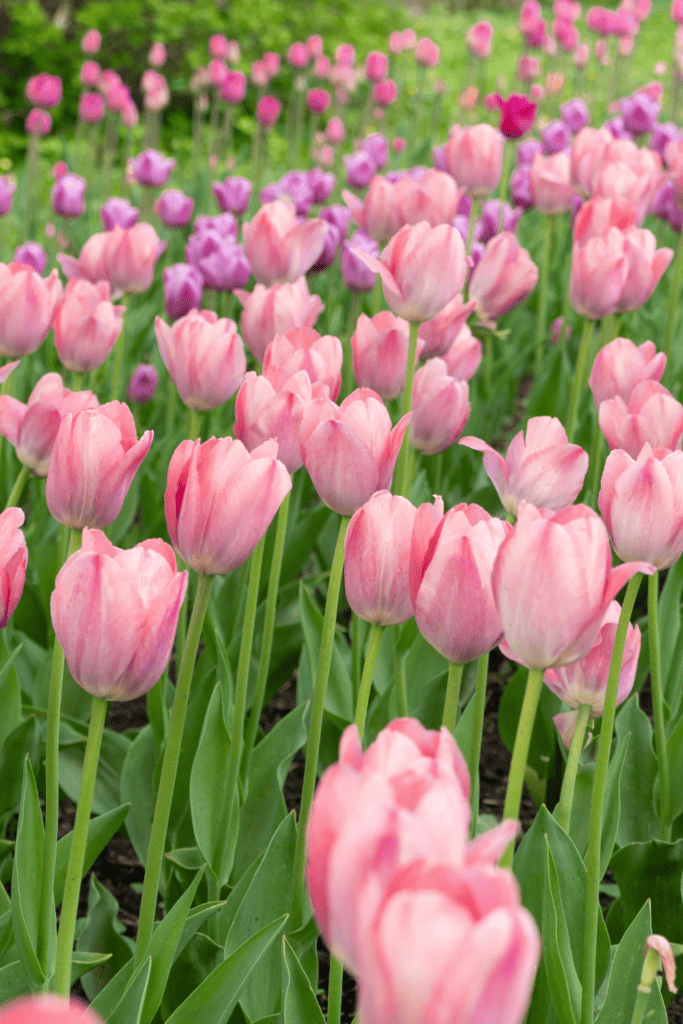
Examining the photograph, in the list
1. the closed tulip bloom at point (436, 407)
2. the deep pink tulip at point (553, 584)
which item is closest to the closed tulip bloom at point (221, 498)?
the deep pink tulip at point (553, 584)

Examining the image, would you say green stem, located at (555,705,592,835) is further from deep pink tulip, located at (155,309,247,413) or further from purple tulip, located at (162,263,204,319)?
purple tulip, located at (162,263,204,319)

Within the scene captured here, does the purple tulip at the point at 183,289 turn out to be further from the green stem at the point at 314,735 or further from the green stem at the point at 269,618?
the green stem at the point at 314,735

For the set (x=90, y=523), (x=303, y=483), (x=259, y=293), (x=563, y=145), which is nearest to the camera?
(x=90, y=523)

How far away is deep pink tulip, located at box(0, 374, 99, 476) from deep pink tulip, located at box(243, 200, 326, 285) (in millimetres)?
754

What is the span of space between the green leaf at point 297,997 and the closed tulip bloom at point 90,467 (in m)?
0.39

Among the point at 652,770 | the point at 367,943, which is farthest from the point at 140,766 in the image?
the point at 367,943

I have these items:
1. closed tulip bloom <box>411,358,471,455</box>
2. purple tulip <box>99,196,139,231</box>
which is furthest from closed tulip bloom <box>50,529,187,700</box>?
purple tulip <box>99,196,139,231</box>

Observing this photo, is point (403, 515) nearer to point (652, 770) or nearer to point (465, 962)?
point (465, 962)

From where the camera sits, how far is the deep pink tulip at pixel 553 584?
25.7 inches

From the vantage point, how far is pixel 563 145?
367 cm

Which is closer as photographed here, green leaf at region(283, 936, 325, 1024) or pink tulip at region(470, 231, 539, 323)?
green leaf at region(283, 936, 325, 1024)

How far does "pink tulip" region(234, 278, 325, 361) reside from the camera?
5.37 ft

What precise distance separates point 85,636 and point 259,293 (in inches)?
41.0

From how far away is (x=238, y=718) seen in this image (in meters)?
1.14
